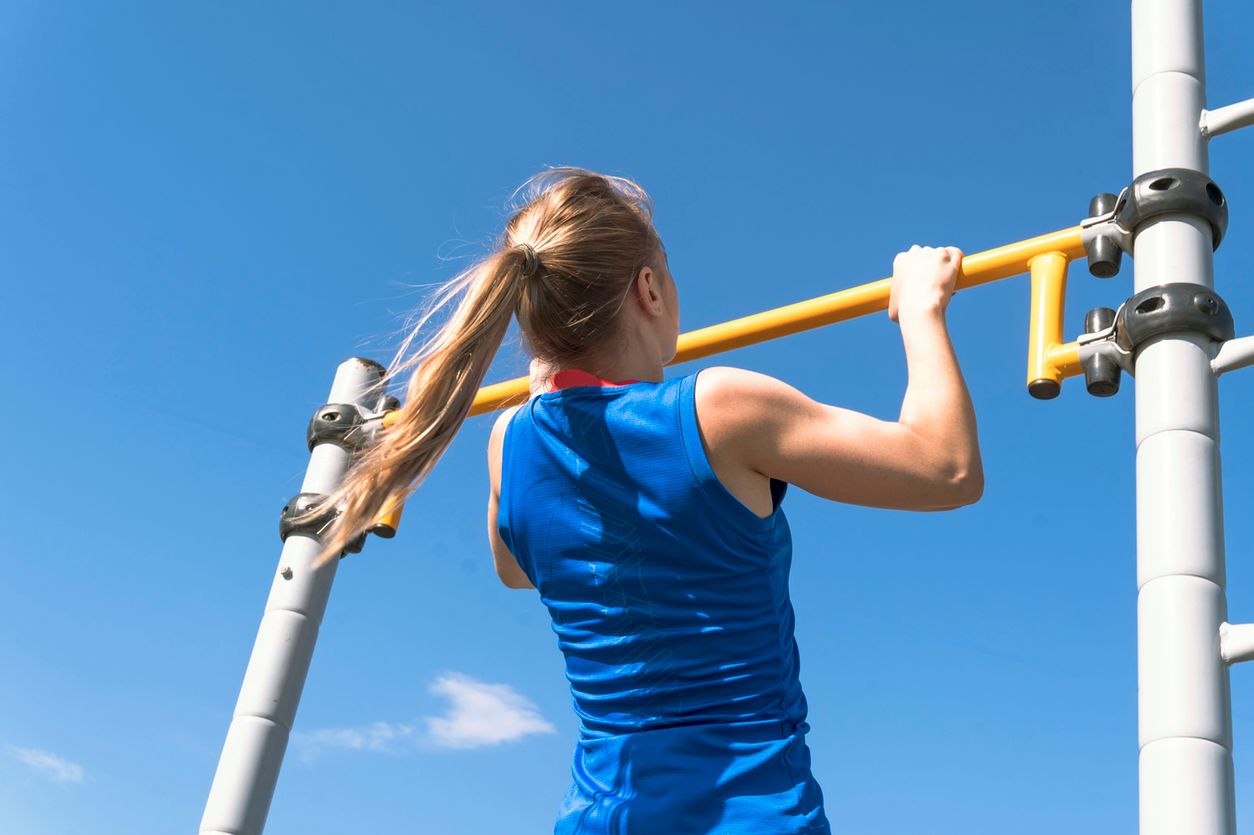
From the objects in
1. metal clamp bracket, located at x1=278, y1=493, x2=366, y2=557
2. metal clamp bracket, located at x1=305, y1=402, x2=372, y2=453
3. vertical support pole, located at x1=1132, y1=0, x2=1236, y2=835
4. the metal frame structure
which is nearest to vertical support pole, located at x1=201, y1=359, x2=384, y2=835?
metal clamp bracket, located at x1=278, y1=493, x2=366, y2=557

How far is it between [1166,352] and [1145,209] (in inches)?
12.4

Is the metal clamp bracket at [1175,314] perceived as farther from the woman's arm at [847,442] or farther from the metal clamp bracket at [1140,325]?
the woman's arm at [847,442]

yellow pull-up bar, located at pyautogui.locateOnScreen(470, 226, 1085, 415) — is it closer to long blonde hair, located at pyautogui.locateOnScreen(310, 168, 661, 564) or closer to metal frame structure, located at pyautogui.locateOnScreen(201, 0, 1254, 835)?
metal frame structure, located at pyautogui.locateOnScreen(201, 0, 1254, 835)

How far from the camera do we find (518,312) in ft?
5.42

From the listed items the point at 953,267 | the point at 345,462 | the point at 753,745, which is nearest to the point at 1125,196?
the point at 953,267

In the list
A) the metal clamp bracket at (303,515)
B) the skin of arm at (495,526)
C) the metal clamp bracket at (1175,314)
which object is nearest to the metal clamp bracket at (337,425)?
the metal clamp bracket at (303,515)

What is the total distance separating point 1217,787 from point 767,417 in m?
0.99

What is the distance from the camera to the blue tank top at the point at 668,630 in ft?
4.44

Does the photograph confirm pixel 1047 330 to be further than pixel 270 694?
No

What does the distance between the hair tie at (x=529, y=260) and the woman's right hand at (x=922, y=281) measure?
1.68 feet

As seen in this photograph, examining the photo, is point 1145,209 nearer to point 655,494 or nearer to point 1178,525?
point 1178,525

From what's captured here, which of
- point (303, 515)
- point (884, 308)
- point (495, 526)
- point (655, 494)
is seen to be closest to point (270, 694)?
point (303, 515)

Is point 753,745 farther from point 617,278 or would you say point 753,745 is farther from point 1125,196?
point 1125,196

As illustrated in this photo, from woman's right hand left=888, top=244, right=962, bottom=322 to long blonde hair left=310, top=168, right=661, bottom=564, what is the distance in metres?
0.36
